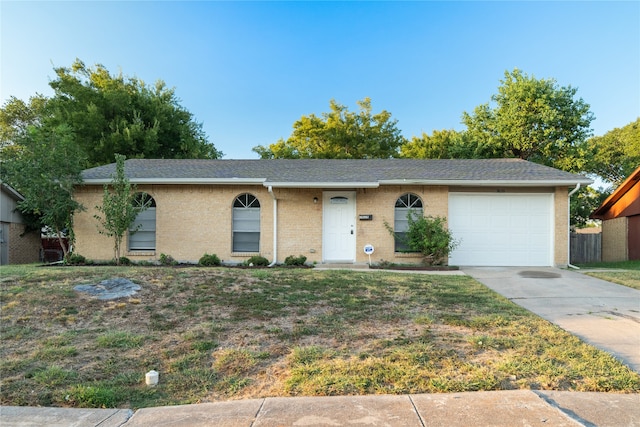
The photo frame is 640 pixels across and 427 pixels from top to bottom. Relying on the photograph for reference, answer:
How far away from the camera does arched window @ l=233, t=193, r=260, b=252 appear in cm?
1188

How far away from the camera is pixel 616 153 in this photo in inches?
1054

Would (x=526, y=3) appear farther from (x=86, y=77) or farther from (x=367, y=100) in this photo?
(x=86, y=77)

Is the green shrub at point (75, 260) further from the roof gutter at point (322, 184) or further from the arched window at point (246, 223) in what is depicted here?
the roof gutter at point (322, 184)

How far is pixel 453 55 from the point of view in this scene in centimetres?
1519

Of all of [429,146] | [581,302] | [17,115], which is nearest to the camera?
[581,302]

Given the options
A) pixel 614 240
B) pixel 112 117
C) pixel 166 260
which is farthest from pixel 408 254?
pixel 112 117

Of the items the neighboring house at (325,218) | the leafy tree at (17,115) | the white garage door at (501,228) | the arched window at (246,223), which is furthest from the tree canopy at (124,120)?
the white garage door at (501,228)

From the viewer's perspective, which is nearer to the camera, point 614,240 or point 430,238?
point 430,238

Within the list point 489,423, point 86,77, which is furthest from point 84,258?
point 86,77

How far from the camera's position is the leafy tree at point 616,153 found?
79.8ft

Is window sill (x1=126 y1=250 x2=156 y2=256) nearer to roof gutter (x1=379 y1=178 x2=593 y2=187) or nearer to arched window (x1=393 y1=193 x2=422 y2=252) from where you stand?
roof gutter (x1=379 y1=178 x2=593 y2=187)

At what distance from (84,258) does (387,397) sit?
37.9ft

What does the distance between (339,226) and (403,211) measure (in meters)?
2.13

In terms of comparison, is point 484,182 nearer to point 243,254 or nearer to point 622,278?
point 622,278
